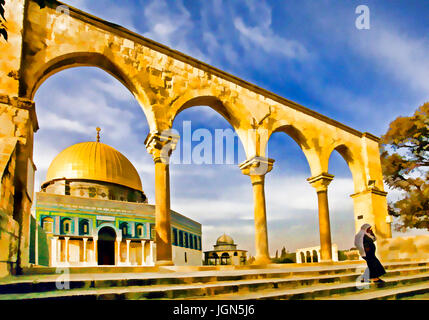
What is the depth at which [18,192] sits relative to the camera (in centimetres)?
678

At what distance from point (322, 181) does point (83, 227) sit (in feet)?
65.2

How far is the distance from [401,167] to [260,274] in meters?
17.6

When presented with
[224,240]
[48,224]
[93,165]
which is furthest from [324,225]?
[224,240]

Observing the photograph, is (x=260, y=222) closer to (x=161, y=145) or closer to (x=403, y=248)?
(x=161, y=145)

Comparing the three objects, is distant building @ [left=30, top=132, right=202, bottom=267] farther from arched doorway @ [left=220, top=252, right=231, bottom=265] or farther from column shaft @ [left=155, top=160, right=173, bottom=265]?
column shaft @ [left=155, top=160, right=173, bottom=265]

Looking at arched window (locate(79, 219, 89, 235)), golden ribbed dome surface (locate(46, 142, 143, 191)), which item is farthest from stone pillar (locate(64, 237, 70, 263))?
golden ribbed dome surface (locate(46, 142, 143, 191))

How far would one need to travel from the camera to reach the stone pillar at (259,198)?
402 inches

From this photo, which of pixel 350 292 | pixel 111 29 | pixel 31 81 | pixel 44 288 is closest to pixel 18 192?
pixel 31 81

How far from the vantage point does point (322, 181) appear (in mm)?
12695

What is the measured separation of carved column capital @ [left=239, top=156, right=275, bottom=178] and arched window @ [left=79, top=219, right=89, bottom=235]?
19.4 metres

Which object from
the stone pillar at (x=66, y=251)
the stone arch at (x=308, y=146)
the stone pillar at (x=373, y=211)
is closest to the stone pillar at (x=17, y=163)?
the stone arch at (x=308, y=146)

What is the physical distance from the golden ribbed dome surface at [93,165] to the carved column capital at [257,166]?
21.0 metres

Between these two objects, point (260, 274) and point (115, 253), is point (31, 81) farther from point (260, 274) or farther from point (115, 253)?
point (115, 253)

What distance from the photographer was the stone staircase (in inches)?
172
